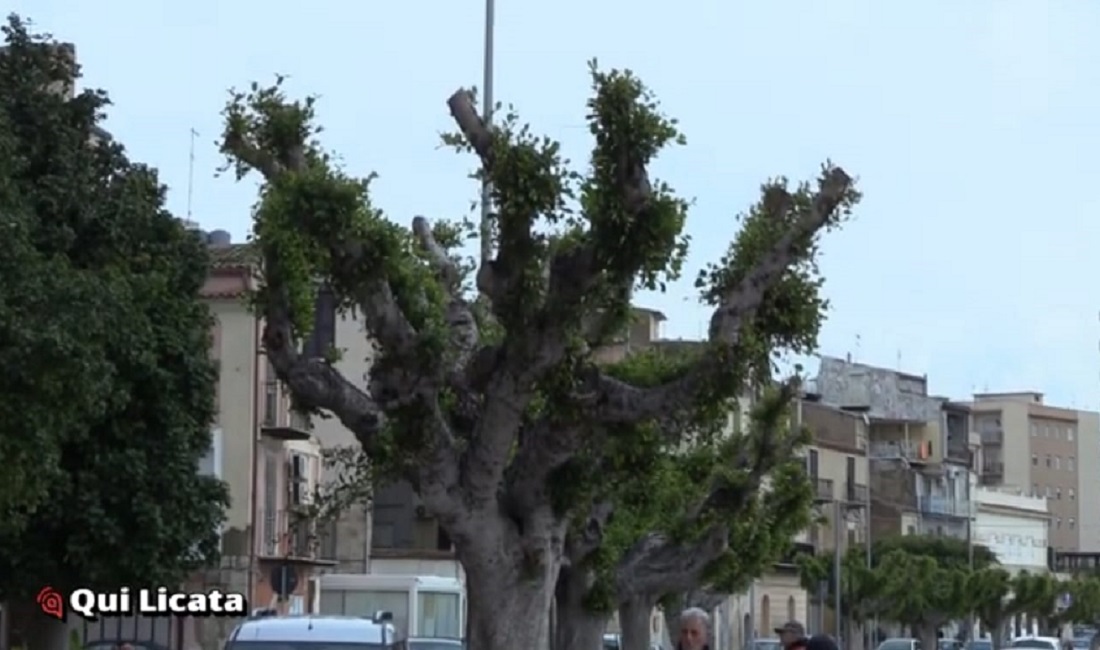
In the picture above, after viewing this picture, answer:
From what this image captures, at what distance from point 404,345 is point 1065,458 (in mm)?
159109

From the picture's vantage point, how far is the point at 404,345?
26391 mm

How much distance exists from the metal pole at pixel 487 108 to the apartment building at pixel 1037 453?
464 feet

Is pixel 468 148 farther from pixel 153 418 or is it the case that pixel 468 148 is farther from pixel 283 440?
pixel 283 440

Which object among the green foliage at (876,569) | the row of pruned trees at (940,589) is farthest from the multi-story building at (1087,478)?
the green foliage at (876,569)

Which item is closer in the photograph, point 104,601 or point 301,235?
point 301,235

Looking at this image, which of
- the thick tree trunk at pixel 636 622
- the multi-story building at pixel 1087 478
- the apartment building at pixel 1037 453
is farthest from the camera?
the multi-story building at pixel 1087 478

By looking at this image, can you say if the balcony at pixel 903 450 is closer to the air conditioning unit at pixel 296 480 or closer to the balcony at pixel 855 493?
the balcony at pixel 855 493

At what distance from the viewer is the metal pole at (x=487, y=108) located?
26.5m

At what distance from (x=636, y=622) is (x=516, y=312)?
25.3 m

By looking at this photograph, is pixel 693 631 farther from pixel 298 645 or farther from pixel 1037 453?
pixel 1037 453

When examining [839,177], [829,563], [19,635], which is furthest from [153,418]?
[829,563]

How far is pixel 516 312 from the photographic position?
25.7m

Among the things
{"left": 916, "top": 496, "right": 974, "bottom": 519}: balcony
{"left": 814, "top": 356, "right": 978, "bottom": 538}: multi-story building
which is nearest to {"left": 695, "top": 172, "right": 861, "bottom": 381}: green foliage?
{"left": 814, "top": 356, "right": 978, "bottom": 538}: multi-story building

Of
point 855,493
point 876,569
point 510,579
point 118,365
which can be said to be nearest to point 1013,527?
point 855,493
